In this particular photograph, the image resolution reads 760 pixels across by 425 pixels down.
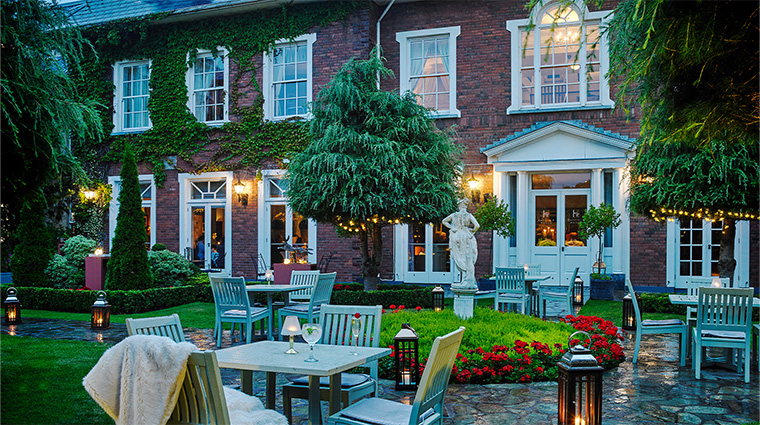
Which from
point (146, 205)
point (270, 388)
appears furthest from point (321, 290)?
point (146, 205)

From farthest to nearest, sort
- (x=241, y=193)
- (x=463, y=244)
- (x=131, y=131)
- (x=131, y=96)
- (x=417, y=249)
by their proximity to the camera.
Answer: (x=131, y=96) < (x=131, y=131) < (x=241, y=193) < (x=417, y=249) < (x=463, y=244)

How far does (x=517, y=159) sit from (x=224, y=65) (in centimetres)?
849

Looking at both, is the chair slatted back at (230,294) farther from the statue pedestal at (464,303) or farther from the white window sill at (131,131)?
the white window sill at (131,131)

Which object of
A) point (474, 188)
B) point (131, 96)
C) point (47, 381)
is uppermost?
point (131, 96)

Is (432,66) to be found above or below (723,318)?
above

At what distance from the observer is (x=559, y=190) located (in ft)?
50.8

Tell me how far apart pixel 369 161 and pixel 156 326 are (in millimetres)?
7643

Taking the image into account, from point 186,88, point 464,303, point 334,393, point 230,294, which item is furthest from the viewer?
point 186,88

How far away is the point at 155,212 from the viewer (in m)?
18.2

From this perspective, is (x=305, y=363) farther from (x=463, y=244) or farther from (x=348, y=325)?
(x=463, y=244)

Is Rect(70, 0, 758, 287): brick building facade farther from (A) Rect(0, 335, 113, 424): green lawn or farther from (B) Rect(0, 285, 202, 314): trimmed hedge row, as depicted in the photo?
(A) Rect(0, 335, 113, 424): green lawn

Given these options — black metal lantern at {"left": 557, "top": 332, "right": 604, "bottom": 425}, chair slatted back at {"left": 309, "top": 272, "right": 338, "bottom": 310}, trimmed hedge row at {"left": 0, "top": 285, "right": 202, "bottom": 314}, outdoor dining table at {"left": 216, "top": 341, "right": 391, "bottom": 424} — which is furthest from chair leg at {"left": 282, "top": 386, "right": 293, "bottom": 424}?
Answer: trimmed hedge row at {"left": 0, "top": 285, "right": 202, "bottom": 314}

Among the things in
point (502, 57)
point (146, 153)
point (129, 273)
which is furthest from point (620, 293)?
point (146, 153)

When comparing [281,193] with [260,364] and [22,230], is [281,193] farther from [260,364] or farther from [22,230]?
[260,364]
